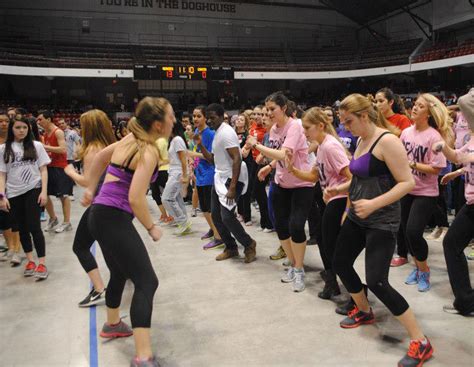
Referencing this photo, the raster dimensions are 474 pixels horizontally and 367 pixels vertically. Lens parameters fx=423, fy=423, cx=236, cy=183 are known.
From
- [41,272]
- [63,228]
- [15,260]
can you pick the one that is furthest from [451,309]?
[63,228]

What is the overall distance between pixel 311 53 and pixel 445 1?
7092mm

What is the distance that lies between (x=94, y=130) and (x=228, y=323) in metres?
1.80

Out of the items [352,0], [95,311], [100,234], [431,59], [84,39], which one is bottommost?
[95,311]

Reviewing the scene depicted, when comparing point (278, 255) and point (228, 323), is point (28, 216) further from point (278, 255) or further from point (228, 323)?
point (278, 255)

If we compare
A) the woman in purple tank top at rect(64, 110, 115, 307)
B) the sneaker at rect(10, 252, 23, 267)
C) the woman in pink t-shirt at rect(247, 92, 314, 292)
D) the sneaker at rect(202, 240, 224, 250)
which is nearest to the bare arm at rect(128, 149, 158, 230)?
the woman in purple tank top at rect(64, 110, 115, 307)

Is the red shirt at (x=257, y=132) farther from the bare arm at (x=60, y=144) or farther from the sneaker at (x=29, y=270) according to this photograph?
the sneaker at (x=29, y=270)

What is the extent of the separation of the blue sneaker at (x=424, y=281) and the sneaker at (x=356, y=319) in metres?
0.82

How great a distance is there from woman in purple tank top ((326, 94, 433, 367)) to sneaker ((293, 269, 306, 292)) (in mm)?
1099

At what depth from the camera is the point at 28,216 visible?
415 cm

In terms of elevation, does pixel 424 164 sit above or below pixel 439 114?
below

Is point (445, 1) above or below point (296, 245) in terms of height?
above

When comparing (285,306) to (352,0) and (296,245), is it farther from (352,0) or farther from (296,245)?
(352,0)

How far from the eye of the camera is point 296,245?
12.1 ft

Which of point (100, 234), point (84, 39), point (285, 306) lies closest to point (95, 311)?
point (100, 234)
